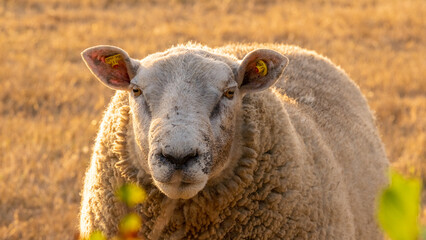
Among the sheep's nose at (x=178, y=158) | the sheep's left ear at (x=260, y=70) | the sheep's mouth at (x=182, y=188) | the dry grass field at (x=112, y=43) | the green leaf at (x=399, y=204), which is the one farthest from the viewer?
the dry grass field at (x=112, y=43)

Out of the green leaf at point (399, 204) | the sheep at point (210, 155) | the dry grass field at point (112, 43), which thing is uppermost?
the green leaf at point (399, 204)

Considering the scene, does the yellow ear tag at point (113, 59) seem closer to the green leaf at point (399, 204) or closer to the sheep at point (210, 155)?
the sheep at point (210, 155)

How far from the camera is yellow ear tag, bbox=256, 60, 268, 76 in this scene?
10.0ft

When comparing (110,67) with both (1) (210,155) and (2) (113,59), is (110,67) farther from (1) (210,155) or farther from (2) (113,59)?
(1) (210,155)

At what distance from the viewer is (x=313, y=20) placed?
1269cm

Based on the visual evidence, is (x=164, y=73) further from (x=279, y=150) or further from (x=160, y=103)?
(x=279, y=150)

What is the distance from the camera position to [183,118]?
2521 millimetres

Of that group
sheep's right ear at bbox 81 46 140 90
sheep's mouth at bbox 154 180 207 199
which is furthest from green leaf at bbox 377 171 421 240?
sheep's right ear at bbox 81 46 140 90

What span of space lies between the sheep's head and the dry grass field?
2.15 m

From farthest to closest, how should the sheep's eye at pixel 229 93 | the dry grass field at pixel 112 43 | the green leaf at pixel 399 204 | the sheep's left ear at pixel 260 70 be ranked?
the dry grass field at pixel 112 43
the sheep's left ear at pixel 260 70
the sheep's eye at pixel 229 93
the green leaf at pixel 399 204

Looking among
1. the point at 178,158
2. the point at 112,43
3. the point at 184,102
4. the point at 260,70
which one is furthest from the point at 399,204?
the point at 112,43

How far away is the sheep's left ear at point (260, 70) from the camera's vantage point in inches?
119

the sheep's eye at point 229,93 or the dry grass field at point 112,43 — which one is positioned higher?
the sheep's eye at point 229,93

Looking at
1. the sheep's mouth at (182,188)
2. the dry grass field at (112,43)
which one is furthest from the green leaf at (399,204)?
the dry grass field at (112,43)
